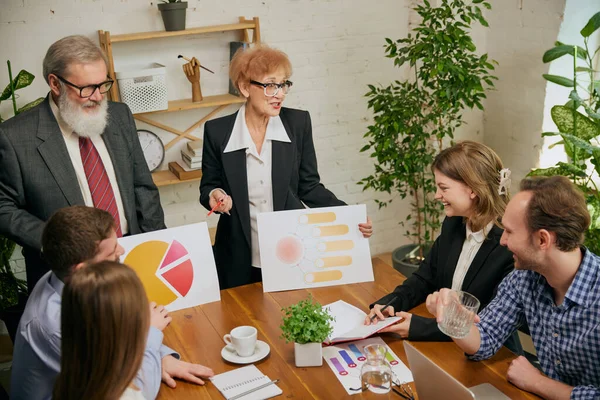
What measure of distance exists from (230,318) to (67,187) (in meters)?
0.91

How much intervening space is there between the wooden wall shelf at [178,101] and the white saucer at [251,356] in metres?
2.12

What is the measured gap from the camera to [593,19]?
385cm

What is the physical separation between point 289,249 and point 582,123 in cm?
188

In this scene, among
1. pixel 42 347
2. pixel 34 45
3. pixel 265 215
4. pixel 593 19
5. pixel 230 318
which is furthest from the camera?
pixel 34 45

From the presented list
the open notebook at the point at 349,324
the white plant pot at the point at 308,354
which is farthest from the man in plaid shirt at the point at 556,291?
the white plant pot at the point at 308,354

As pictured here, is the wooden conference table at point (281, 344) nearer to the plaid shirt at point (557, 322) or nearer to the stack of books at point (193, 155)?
the plaid shirt at point (557, 322)

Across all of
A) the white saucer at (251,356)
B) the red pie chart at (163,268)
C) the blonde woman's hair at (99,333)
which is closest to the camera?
the blonde woman's hair at (99,333)

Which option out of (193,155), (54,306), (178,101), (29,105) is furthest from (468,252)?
(29,105)

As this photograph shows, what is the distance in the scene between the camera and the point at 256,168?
3164 mm

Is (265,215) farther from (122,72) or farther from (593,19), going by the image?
(593,19)

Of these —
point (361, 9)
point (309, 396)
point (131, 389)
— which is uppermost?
point (361, 9)

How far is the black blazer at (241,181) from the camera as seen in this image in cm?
312

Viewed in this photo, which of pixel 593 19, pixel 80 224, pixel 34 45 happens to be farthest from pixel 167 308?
pixel 593 19

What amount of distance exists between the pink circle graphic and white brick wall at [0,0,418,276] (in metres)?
1.93
